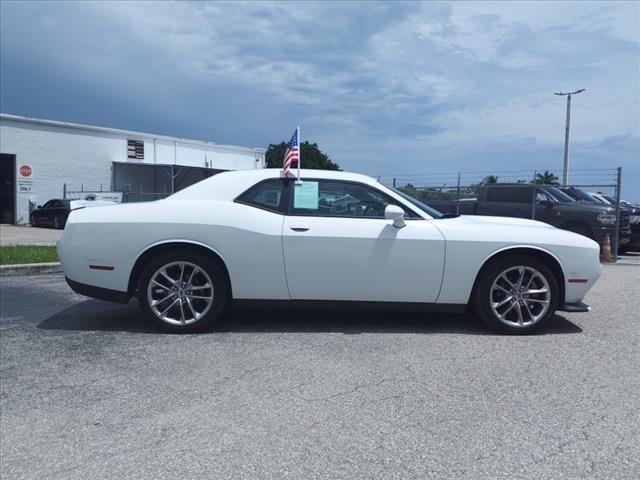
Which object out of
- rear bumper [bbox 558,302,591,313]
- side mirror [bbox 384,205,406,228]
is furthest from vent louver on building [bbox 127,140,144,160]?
rear bumper [bbox 558,302,591,313]

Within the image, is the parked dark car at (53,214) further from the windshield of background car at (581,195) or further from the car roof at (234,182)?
the car roof at (234,182)

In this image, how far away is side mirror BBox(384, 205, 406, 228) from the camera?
15.9 feet

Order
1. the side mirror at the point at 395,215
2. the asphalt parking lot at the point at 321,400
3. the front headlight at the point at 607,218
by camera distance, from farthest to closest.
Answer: the front headlight at the point at 607,218
the side mirror at the point at 395,215
the asphalt parking lot at the point at 321,400

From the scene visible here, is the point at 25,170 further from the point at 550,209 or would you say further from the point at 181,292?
the point at 181,292

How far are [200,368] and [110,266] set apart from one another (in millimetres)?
1575

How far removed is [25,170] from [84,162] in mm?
3149

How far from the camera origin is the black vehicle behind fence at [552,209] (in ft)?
38.6

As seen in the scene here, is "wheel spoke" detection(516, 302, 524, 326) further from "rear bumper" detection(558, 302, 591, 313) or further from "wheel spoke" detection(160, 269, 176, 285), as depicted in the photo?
"wheel spoke" detection(160, 269, 176, 285)

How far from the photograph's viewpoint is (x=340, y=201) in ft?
16.8

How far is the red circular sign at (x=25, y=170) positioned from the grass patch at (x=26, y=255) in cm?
1835

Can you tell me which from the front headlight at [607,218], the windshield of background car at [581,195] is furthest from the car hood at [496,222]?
the windshield of background car at [581,195]

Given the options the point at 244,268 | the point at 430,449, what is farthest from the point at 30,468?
the point at 244,268

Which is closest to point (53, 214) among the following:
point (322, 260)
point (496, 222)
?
point (322, 260)

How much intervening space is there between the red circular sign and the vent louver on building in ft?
18.5
